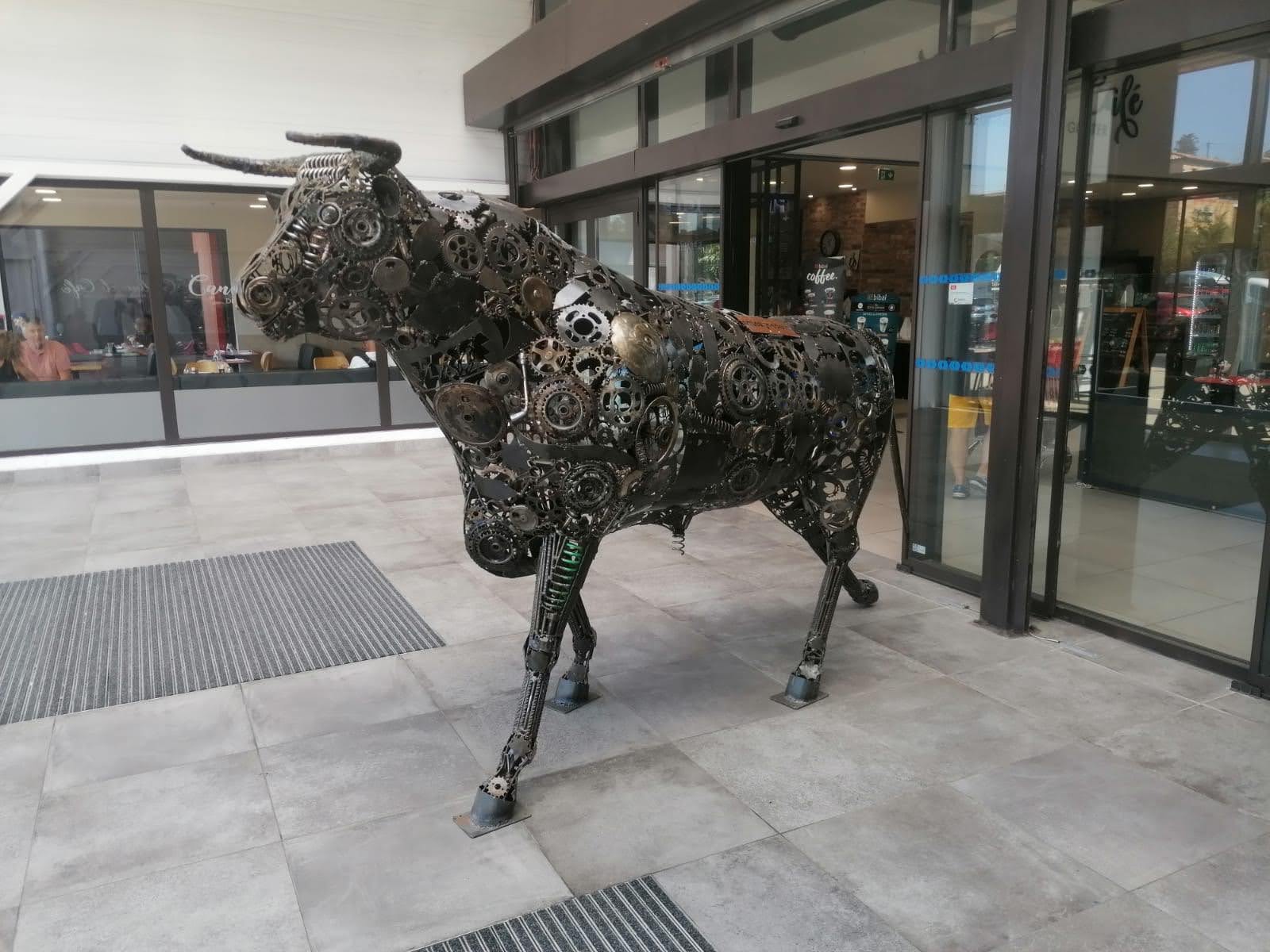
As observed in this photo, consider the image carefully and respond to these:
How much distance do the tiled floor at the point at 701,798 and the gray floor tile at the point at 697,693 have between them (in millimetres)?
15

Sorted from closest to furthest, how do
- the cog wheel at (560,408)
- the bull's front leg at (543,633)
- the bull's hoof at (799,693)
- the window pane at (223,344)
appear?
the cog wheel at (560,408) < the bull's front leg at (543,633) < the bull's hoof at (799,693) < the window pane at (223,344)

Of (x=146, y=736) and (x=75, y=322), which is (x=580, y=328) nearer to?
(x=146, y=736)

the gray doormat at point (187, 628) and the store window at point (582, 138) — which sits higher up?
the store window at point (582, 138)

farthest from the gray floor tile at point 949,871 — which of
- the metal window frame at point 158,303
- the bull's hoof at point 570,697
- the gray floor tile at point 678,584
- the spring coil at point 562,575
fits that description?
the metal window frame at point 158,303

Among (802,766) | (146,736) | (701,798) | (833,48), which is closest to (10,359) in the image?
(146,736)

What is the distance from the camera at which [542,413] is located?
2273mm

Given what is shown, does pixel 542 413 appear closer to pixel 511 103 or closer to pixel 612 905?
pixel 612 905

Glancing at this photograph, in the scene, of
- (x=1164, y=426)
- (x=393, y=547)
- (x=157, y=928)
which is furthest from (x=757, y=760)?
(x=393, y=547)

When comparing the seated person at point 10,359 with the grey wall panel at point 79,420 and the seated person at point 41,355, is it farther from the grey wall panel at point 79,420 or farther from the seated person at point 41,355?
the grey wall panel at point 79,420

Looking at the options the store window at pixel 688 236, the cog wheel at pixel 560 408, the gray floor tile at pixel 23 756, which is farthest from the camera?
the store window at pixel 688 236

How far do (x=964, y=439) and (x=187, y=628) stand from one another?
3.60 meters

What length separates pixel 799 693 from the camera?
9.96 ft

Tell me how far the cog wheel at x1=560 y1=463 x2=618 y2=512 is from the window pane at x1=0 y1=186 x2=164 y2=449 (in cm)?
667

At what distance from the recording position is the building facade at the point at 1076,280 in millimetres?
3195
